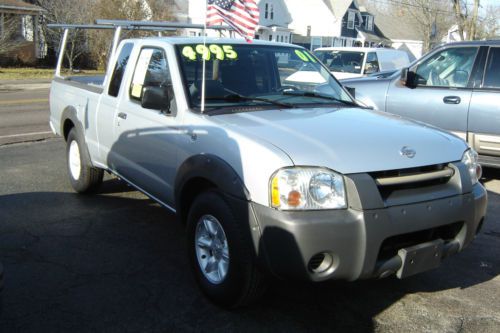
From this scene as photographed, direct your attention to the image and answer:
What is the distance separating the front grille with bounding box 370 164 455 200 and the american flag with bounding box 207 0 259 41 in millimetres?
2120

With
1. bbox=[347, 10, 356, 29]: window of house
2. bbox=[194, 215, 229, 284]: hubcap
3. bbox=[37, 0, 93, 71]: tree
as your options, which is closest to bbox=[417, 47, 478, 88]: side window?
bbox=[194, 215, 229, 284]: hubcap

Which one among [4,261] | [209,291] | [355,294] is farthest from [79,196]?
[355,294]

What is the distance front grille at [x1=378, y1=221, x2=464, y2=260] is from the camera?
11.4 feet

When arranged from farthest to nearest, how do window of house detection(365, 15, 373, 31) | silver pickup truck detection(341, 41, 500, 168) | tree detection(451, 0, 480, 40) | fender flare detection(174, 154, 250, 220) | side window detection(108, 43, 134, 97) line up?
1. window of house detection(365, 15, 373, 31)
2. tree detection(451, 0, 480, 40)
3. silver pickup truck detection(341, 41, 500, 168)
4. side window detection(108, 43, 134, 97)
5. fender flare detection(174, 154, 250, 220)

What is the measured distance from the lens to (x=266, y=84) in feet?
16.3

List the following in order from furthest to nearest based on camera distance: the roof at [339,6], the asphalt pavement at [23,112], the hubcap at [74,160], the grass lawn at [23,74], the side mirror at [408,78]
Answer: the roof at [339,6], the grass lawn at [23,74], the asphalt pavement at [23,112], the side mirror at [408,78], the hubcap at [74,160]

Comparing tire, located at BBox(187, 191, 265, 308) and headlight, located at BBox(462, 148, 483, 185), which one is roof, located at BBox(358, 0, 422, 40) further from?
tire, located at BBox(187, 191, 265, 308)

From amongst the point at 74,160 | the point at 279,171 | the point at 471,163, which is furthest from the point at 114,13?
the point at 279,171

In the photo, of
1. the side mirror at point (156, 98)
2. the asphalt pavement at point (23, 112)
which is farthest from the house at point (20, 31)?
the side mirror at point (156, 98)

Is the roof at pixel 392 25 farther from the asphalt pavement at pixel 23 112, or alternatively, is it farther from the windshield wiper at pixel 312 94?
the windshield wiper at pixel 312 94

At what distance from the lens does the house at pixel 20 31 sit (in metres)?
28.5

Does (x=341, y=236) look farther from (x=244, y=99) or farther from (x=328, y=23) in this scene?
(x=328, y=23)

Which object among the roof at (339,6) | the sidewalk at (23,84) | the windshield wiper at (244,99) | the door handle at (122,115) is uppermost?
the roof at (339,6)

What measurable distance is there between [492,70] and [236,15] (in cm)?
404
